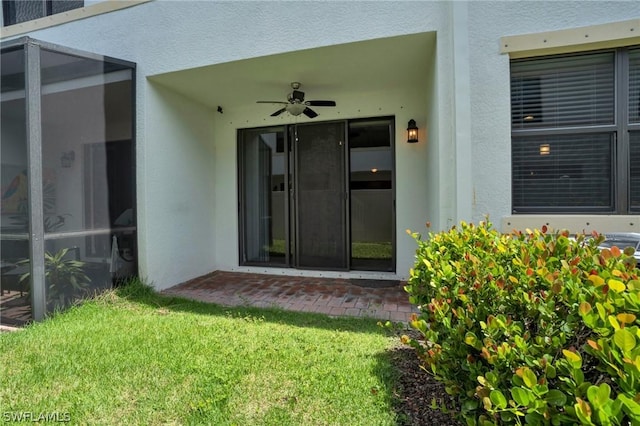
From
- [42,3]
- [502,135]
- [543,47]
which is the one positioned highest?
[42,3]

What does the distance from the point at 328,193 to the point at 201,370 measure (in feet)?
12.0

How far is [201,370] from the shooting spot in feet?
7.74

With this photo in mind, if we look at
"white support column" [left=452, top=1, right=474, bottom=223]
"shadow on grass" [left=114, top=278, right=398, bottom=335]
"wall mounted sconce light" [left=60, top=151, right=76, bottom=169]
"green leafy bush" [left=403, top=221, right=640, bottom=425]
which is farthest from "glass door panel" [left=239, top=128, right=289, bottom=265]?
"green leafy bush" [left=403, top=221, right=640, bottom=425]

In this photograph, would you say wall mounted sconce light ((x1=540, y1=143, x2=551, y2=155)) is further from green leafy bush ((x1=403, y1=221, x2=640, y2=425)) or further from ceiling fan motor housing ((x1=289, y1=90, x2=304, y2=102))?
ceiling fan motor housing ((x1=289, y1=90, x2=304, y2=102))

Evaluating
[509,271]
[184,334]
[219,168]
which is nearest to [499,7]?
[509,271]

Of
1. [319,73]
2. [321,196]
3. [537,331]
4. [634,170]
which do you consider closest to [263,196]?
[321,196]

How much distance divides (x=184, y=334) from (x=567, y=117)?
4.22 m

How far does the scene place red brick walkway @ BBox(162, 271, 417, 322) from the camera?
3.83m

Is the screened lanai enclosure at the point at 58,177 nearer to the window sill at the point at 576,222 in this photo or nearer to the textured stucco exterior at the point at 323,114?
the textured stucco exterior at the point at 323,114

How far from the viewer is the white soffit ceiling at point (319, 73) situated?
3701 mm

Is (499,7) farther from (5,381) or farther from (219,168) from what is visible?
(5,381)

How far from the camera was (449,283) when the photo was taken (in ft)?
5.55

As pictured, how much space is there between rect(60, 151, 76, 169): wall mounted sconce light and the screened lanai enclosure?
0.01m

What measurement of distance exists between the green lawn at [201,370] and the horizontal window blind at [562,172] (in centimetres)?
199
